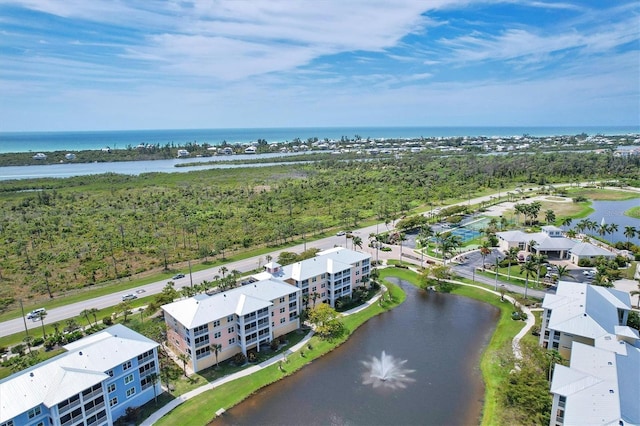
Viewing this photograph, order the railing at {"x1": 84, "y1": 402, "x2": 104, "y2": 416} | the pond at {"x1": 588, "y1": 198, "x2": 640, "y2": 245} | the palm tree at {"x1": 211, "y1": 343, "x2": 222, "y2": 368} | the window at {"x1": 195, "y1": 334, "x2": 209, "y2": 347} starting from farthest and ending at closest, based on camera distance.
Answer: the pond at {"x1": 588, "y1": 198, "x2": 640, "y2": 245}
the palm tree at {"x1": 211, "y1": 343, "x2": 222, "y2": 368}
the window at {"x1": 195, "y1": 334, "x2": 209, "y2": 347}
the railing at {"x1": 84, "y1": 402, "x2": 104, "y2": 416}

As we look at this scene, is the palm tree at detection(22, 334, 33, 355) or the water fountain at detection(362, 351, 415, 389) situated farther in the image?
the palm tree at detection(22, 334, 33, 355)

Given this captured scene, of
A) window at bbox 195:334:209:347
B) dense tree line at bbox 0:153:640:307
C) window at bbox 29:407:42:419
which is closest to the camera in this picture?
window at bbox 29:407:42:419

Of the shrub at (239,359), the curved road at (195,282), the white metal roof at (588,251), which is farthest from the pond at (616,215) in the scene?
the shrub at (239,359)

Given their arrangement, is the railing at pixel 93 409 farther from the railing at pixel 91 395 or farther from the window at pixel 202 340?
the window at pixel 202 340

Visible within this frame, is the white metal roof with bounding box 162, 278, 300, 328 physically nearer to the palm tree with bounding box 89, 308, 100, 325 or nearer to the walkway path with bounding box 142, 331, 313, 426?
the walkway path with bounding box 142, 331, 313, 426

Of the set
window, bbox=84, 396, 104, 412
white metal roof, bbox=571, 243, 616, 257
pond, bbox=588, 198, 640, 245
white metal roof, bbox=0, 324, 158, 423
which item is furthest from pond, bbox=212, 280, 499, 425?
pond, bbox=588, 198, 640, 245

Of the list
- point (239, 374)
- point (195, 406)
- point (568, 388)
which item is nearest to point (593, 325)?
point (568, 388)
